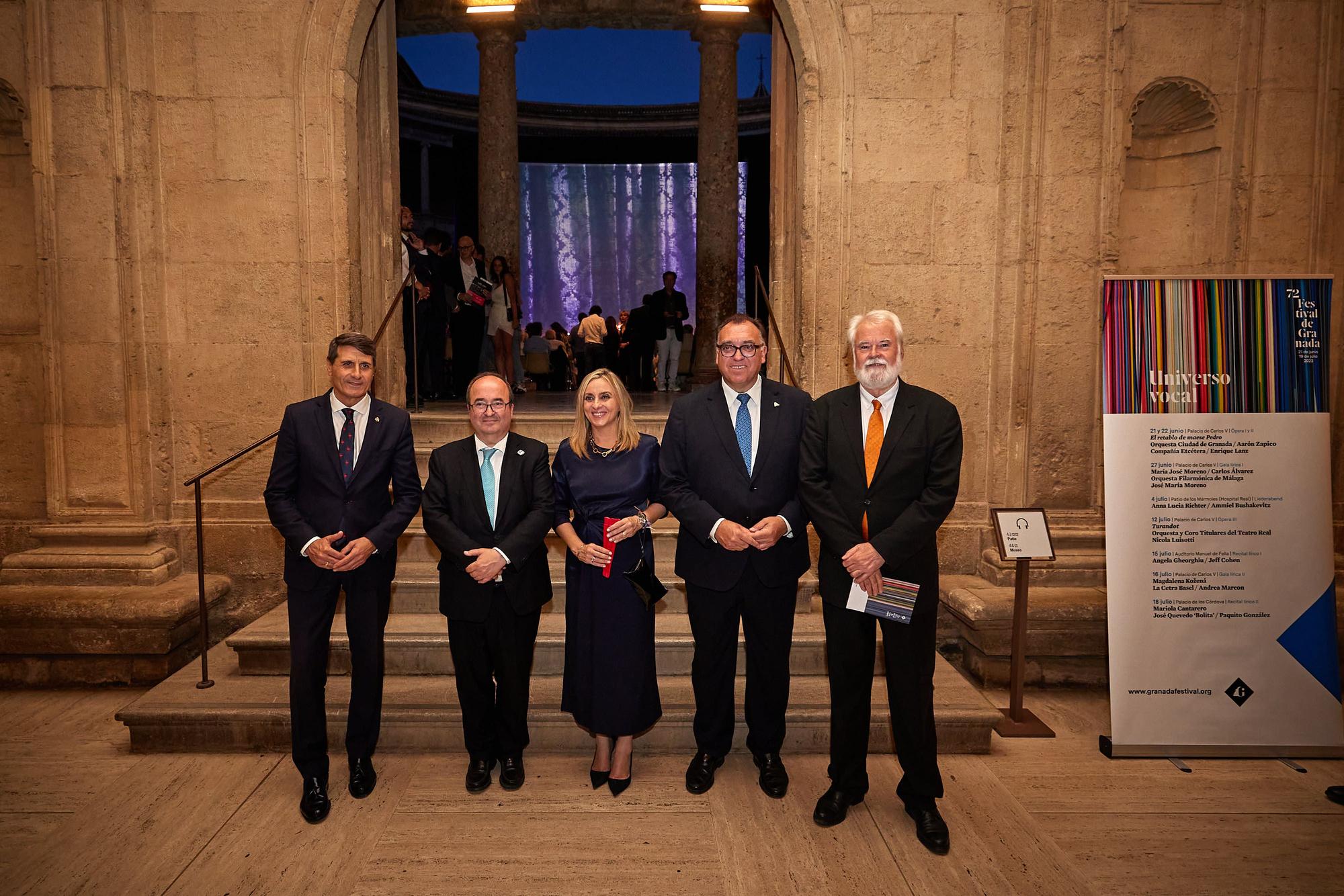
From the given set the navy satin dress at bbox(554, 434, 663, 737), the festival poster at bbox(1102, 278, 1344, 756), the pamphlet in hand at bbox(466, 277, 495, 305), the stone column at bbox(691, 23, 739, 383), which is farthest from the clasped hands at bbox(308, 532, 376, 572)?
the stone column at bbox(691, 23, 739, 383)

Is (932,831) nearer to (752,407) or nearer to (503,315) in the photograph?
(752,407)

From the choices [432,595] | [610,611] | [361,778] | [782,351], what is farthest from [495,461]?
[782,351]

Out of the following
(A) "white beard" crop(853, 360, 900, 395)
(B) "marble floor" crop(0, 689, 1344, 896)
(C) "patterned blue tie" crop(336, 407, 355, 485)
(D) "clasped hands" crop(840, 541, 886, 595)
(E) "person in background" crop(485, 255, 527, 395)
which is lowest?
(B) "marble floor" crop(0, 689, 1344, 896)

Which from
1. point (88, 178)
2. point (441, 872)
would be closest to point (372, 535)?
point (441, 872)

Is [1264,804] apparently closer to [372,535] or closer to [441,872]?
[441,872]

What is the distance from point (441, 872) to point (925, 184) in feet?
14.9

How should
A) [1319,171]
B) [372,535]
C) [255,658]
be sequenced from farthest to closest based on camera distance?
[1319,171], [255,658], [372,535]

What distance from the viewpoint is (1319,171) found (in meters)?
4.93

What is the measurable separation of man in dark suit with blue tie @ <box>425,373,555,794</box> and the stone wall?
7.96 feet

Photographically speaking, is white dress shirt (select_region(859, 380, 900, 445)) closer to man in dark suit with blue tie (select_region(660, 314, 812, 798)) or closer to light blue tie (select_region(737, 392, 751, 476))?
man in dark suit with blue tie (select_region(660, 314, 812, 798))

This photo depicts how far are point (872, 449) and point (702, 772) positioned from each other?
154 centimetres

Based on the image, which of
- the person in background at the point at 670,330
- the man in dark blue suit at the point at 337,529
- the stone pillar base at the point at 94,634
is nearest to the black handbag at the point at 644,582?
the man in dark blue suit at the point at 337,529

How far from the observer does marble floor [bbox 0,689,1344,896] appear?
9.35 feet

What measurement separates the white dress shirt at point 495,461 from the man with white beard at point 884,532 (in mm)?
1222
